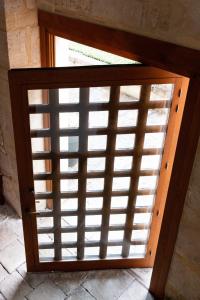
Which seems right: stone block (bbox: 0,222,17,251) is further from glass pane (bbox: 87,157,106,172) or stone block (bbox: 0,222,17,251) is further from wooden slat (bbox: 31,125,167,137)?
wooden slat (bbox: 31,125,167,137)

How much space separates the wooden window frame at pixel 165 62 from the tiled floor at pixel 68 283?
34cm

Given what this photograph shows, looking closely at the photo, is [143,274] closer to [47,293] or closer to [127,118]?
[47,293]

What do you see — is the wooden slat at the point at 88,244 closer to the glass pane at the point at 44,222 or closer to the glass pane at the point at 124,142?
the glass pane at the point at 44,222

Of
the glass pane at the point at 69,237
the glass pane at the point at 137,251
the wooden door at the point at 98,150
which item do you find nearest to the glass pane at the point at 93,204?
the wooden door at the point at 98,150

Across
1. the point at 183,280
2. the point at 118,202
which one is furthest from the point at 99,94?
the point at 183,280

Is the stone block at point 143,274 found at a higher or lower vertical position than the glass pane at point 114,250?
lower

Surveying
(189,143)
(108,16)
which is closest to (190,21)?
(108,16)

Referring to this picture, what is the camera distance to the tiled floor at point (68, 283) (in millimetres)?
2624

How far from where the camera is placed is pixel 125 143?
217 cm

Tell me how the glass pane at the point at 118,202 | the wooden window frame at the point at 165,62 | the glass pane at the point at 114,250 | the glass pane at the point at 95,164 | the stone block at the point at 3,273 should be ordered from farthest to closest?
the glass pane at the point at 114,250 < the stone block at the point at 3,273 < the glass pane at the point at 118,202 < the glass pane at the point at 95,164 < the wooden window frame at the point at 165,62

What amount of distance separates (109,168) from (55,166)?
0.38 metres

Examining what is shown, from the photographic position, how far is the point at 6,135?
2861 millimetres

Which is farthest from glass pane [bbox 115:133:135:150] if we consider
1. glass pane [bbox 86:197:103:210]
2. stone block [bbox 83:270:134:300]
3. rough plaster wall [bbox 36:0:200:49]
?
stone block [bbox 83:270:134:300]

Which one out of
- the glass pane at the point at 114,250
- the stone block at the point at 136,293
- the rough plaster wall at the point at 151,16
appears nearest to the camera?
the rough plaster wall at the point at 151,16
